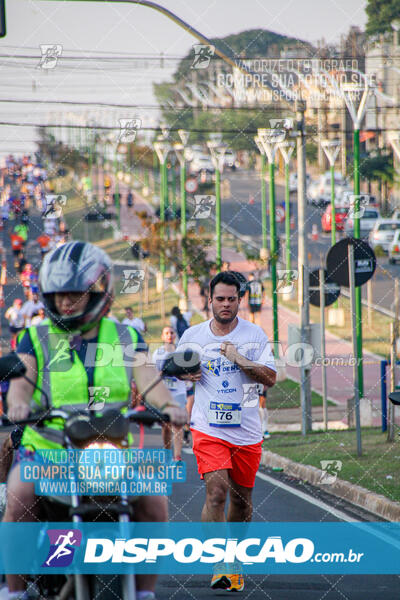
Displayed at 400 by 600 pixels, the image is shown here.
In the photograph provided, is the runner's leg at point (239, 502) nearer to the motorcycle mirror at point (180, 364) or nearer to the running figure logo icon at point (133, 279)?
the motorcycle mirror at point (180, 364)

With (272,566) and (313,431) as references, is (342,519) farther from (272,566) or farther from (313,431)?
(313,431)

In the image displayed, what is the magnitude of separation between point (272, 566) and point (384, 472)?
12.8 ft

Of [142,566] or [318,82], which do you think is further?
[318,82]

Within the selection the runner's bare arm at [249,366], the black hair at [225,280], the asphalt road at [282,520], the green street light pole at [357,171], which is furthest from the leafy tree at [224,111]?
the runner's bare arm at [249,366]

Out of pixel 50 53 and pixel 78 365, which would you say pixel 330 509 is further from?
pixel 50 53

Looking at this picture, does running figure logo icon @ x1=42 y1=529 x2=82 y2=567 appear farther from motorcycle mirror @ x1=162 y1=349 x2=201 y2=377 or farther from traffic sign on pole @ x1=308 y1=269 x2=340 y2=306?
traffic sign on pole @ x1=308 y1=269 x2=340 y2=306

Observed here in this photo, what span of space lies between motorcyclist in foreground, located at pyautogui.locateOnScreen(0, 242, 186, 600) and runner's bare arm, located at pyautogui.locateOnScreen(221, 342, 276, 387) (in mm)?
2558

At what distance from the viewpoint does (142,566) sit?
4020 mm

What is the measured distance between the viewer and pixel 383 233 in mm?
44781

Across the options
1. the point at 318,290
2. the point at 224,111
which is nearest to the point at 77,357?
the point at 318,290

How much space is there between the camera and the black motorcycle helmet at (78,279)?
13.3 ft

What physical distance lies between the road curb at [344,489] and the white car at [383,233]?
31382 millimetres

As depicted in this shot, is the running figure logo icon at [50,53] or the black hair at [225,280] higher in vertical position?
the running figure logo icon at [50,53]

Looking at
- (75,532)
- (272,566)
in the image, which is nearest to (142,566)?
(75,532)
